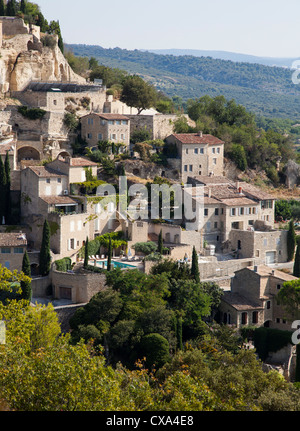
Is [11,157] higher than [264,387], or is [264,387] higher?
[11,157]

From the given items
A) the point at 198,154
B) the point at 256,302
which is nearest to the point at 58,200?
the point at 256,302

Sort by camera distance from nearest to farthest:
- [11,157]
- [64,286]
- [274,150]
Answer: [64,286]
[11,157]
[274,150]

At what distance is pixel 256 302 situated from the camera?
4362 cm

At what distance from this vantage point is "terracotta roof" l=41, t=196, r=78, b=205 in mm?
45691

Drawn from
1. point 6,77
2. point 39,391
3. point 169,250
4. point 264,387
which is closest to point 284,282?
point 169,250

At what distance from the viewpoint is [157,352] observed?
122ft

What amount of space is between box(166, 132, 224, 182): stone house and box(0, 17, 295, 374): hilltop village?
3.4 inches

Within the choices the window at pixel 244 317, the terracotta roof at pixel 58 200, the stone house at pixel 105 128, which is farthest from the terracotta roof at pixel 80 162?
the window at pixel 244 317

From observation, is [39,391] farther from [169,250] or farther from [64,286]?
[169,250]

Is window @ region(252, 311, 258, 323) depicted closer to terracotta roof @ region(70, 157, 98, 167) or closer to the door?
the door

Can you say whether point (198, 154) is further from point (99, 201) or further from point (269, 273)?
point (269, 273)

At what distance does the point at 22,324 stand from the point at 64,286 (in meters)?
15.1

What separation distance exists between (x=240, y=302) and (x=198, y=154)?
17445mm

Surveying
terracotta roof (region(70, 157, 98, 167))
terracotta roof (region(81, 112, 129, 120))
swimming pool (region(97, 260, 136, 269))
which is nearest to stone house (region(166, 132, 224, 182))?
terracotta roof (region(81, 112, 129, 120))
